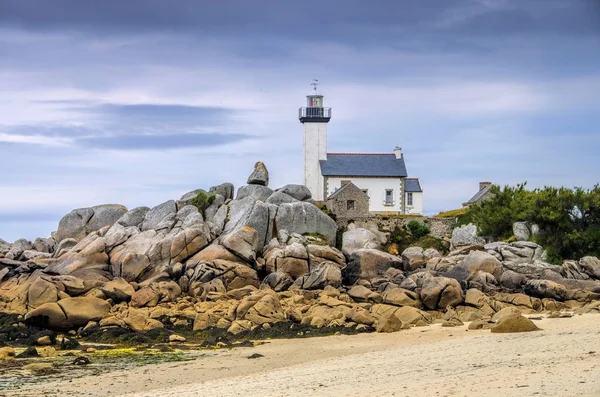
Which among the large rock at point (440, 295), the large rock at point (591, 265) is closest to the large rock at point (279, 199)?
the large rock at point (591, 265)

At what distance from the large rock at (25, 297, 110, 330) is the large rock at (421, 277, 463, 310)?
12.1 m

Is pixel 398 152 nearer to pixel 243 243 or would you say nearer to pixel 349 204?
pixel 349 204

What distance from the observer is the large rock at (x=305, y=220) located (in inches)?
1769

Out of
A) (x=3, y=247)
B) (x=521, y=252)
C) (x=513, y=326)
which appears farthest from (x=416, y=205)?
(x=513, y=326)

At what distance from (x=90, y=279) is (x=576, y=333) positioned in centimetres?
2280

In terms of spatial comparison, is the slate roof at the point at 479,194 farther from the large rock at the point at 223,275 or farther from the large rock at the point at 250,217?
the large rock at the point at 223,275

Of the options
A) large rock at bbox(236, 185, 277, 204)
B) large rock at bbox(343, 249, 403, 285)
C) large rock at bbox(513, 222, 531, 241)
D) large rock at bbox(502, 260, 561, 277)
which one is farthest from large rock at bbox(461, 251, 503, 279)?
large rock at bbox(236, 185, 277, 204)

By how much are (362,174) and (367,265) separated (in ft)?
68.0

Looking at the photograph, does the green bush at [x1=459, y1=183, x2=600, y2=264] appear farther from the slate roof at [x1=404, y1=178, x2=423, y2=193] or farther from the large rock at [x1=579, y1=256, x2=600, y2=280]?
the slate roof at [x1=404, y1=178, x2=423, y2=193]

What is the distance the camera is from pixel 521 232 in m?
44.7

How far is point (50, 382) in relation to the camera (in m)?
19.5

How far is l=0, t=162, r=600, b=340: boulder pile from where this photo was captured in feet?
99.0

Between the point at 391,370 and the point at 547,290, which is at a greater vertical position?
the point at 547,290

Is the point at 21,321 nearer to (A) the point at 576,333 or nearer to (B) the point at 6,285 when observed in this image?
(B) the point at 6,285
